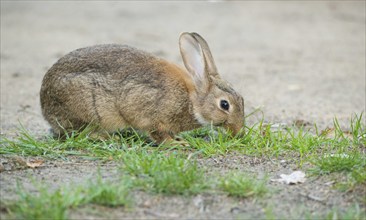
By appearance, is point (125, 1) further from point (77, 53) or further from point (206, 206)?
point (206, 206)

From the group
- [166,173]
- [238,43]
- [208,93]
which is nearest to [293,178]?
[166,173]

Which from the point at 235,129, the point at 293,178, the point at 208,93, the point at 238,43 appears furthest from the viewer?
the point at 238,43

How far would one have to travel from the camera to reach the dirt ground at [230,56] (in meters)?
4.66

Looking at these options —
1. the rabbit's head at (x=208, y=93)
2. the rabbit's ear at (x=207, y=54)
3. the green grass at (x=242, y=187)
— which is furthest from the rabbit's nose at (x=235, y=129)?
the green grass at (x=242, y=187)

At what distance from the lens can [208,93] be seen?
6137 millimetres

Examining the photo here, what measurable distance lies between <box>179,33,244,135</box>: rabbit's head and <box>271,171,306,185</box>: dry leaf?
1034 mm

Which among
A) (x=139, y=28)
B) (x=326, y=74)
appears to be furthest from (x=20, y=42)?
(x=326, y=74)

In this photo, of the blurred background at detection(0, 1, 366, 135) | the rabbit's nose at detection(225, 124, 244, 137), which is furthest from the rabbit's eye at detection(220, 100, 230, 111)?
A: the blurred background at detection(0, 1, 366, 135)

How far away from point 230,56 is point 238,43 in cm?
103

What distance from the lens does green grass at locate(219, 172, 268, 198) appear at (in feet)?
15.1

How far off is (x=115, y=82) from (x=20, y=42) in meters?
6.82

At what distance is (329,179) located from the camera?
4.92m

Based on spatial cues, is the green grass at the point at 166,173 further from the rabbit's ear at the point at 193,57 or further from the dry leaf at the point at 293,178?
the rabbit's ear at the point at 193,57

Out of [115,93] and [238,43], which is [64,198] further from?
[238,43]
